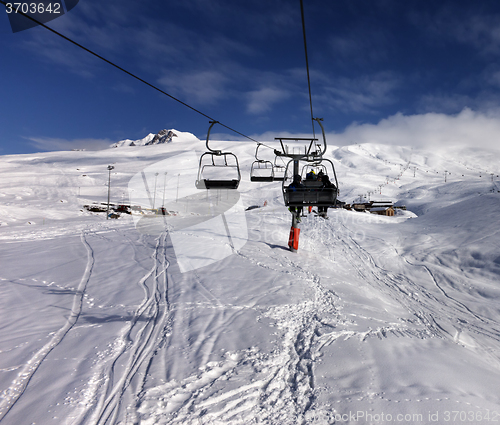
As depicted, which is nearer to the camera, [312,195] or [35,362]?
[35,362]

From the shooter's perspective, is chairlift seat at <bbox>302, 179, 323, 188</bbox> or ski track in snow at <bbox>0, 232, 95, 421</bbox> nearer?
ski track in snow at <bbox>0, 232, 95, 421</bbox>

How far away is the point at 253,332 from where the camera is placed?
6.59 m

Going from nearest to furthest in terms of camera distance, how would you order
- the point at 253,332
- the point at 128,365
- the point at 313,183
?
the point at 128,365 < the point at 253,332 < the point at 313,183

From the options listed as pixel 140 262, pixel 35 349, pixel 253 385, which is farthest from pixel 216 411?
pixel 140 262

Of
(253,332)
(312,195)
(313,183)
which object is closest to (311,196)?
(312,195)

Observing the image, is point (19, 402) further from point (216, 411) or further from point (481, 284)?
point (481, 284)

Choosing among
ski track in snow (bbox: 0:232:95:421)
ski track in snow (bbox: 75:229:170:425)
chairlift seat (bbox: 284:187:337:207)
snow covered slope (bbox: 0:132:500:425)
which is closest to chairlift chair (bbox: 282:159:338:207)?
chairlift seat (bbox: 284:187:337:207)

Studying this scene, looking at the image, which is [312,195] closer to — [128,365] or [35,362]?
[128,365]

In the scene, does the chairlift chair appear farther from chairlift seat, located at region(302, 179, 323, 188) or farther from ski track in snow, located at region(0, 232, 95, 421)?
ski track in snow, located at region(0, 232, 95, 421)

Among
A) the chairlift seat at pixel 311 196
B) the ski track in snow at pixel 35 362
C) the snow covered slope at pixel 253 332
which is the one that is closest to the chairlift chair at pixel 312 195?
the chairlift seat at pixel 311 196

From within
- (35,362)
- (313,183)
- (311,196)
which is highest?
(313,183)

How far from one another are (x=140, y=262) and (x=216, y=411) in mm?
9469

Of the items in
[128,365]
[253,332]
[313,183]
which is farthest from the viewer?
[313,183]

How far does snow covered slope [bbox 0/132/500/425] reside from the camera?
4.28m
